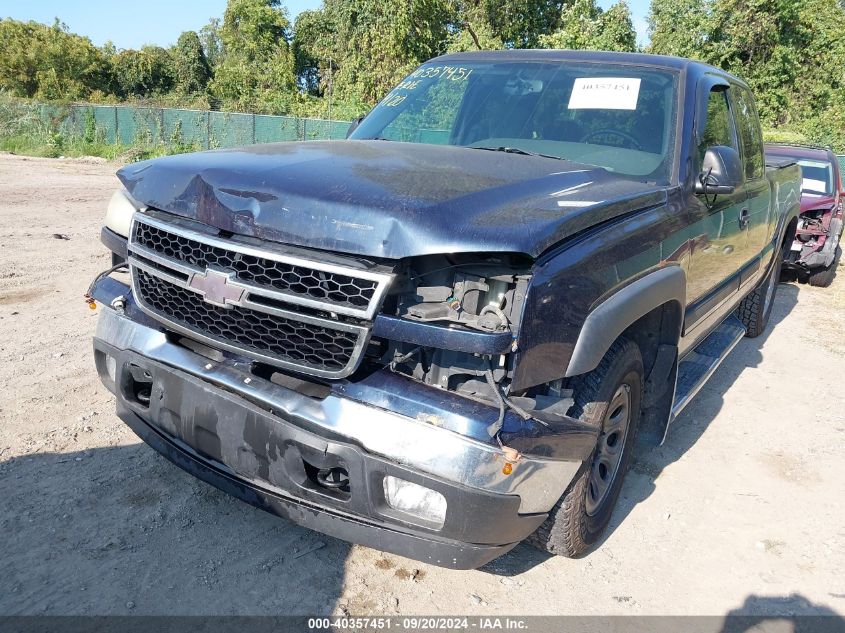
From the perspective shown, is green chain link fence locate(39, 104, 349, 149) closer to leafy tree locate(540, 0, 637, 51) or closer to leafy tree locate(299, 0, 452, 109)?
leafy tree locate(299, 0, 452, 109)

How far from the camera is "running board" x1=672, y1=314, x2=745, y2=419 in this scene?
3768 mm

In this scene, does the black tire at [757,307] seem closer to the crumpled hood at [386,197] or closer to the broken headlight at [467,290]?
the crumpled hood at [386,197]

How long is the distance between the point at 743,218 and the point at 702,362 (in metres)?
0.94

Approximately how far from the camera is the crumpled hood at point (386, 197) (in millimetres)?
2209

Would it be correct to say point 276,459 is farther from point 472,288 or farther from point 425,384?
point 472,288

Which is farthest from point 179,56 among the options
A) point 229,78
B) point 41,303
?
point 41,303

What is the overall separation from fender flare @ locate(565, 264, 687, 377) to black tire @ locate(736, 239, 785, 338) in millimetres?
3653

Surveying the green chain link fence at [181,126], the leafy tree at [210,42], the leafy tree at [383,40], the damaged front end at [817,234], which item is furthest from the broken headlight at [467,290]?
the leafy tree at [210,42]

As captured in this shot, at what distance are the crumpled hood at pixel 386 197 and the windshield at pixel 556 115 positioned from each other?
0.42m

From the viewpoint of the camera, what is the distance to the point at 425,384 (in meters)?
2.33

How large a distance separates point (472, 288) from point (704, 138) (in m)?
2.21

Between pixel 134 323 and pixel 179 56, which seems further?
pixel 179 56

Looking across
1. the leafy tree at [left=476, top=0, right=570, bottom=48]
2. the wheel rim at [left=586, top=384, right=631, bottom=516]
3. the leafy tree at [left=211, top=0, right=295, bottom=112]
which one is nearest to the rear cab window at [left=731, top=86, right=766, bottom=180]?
the wheel rim at [left=586, top=384, right=631, bottom=516]

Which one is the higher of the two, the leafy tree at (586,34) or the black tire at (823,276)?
the leafy tree at (586,34)
